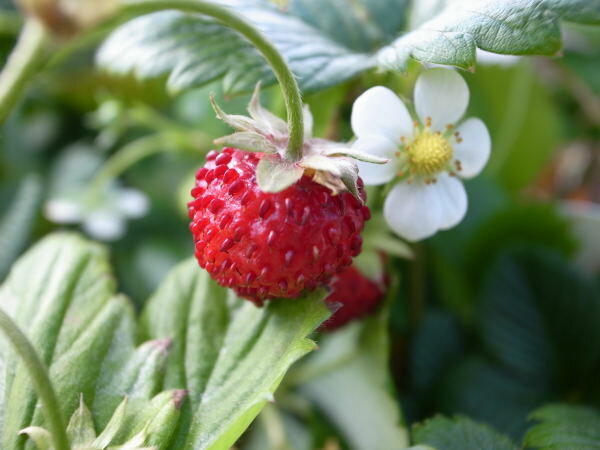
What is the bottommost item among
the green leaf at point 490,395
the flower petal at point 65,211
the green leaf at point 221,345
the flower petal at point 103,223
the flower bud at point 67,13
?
the green leaf at point 490,395

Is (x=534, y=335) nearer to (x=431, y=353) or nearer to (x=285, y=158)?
(x=431, y=353)

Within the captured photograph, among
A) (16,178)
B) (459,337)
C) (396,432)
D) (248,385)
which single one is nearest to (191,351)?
(248,385)

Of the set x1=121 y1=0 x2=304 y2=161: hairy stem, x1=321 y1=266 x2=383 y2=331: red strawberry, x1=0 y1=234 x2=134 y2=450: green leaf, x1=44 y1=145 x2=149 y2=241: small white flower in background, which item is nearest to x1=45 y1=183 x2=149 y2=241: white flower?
x1=44 y1=145 x2=149 y2=241: small white flower in background

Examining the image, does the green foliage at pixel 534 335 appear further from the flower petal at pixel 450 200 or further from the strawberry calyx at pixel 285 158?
the strawberry calyx at pixel 285 158

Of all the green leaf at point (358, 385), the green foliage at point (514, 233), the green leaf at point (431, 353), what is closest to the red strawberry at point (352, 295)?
the green leaf at point (358, 385)

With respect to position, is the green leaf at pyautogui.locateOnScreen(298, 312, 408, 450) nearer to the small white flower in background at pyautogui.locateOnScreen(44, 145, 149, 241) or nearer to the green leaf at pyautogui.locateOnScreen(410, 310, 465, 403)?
the green leaf at pyautogui.locateOnScreen(410, 310, 465, 403)

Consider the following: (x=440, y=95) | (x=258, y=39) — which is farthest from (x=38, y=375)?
(x=440, y=95)
